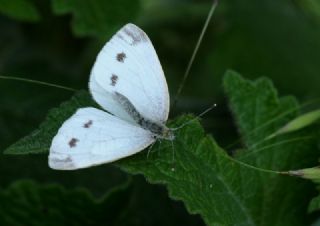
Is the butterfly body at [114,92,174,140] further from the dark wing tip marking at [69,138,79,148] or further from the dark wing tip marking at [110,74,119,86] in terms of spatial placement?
the dark wing tip marking at [69,138,79,148]

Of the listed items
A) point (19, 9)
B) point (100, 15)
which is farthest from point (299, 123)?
point (19, 9)

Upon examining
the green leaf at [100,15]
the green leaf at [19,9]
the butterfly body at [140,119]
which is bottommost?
Answer: the butterfly body at [140,119]

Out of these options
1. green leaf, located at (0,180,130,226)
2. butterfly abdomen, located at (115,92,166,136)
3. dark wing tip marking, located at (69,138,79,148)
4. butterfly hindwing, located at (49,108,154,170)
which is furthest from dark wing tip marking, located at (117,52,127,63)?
green leaf, located at (0,180,130,226)

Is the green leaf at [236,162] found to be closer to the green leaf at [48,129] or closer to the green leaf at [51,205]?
the green leaf at [48,129]

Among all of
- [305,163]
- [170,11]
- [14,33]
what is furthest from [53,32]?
[305,163]

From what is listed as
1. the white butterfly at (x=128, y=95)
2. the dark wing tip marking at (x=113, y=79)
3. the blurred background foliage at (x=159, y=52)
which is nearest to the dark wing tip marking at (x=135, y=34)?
the white butterfly at (x=128, y=95)

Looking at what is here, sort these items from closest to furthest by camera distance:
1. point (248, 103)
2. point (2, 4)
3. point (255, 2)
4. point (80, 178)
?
point (248, 103)
point (2, 4)
point (80, 178)
point (255, 2)

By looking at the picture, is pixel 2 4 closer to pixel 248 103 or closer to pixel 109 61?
pixel 109 61
